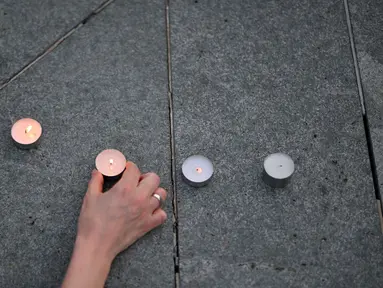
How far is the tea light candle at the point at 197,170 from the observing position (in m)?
2.03

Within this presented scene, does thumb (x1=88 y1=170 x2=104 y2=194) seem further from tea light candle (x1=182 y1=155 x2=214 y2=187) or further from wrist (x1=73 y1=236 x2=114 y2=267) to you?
tea light candle (x1=182 y1=155 x2=214 y2=187)

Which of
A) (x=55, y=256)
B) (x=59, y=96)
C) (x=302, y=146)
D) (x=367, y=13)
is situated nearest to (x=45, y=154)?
(x=59, y=96)

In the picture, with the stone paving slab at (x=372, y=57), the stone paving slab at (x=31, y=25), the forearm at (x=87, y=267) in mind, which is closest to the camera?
the forearm at (x=87, y=267)

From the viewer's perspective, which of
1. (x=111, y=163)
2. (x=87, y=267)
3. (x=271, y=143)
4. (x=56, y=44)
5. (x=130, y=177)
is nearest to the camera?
(x=87, y=267)

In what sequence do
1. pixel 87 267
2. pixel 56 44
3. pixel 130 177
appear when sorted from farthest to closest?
pixel 56 44 → pixel 130 177 → pixel 87 267

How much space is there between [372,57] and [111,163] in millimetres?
1110

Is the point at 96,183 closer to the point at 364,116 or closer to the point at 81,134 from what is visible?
the point at 81,134

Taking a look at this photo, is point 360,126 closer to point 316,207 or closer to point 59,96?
point 316,207

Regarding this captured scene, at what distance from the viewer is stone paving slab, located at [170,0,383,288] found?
6.35ft

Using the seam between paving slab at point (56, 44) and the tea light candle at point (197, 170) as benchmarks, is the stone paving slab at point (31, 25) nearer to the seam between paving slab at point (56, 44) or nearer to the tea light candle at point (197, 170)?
the seam between paving slab at point (56, 44)

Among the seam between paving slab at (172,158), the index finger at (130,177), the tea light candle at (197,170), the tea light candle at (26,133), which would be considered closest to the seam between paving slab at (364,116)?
the tea light candle at (197,170)

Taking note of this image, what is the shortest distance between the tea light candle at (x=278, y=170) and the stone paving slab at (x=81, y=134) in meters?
0.34

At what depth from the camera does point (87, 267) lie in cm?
176

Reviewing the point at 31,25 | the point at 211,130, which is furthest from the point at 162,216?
the point at 31,25
